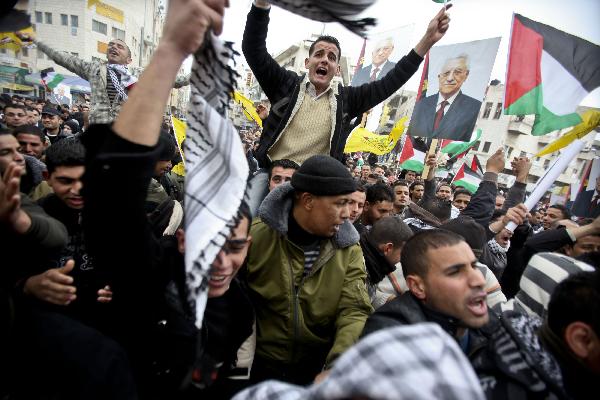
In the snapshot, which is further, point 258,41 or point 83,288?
point 258,41

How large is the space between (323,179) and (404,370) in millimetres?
1468

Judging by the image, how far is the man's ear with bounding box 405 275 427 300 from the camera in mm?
1947

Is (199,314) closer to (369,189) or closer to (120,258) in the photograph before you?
(120,258)

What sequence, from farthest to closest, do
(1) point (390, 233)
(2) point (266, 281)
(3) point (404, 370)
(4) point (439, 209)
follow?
(4) point (439, 209) → (1) point (390, 233) → (2) point (266, 281) → (3) point (404, 370)

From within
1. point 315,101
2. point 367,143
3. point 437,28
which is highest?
point 437,28

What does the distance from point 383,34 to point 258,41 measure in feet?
32.7

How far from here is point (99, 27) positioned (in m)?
39.5

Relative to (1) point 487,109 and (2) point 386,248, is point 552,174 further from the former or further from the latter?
(1) point 487,109

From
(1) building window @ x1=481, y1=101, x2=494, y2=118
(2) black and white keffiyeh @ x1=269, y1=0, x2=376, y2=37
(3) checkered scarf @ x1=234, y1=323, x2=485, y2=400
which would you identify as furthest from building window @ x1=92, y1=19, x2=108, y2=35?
(3) checkered scarf @ x1=234, y1=323, x2=485, y2=400

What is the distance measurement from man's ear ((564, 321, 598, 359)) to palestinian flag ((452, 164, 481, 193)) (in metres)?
8.71

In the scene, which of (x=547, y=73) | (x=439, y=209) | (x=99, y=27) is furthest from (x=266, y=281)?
(x=99, y=27)

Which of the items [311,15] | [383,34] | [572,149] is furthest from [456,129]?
[383,34]

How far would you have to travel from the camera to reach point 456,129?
571cm

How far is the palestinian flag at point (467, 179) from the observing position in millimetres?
9164
